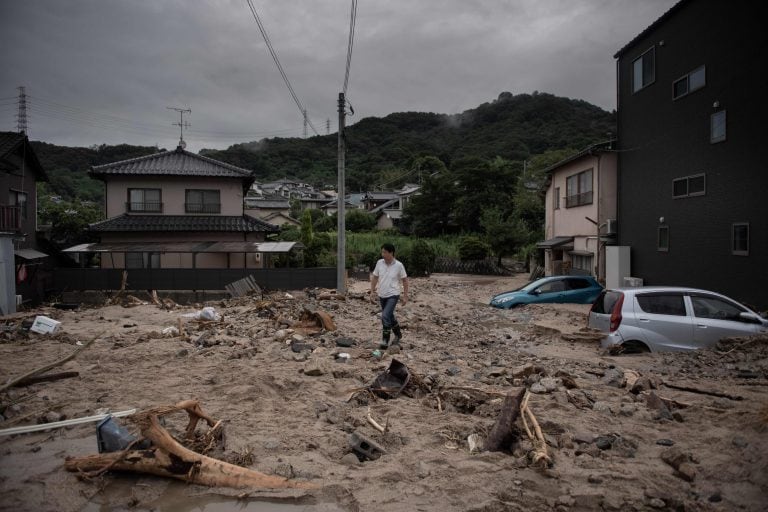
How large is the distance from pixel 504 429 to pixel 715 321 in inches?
225

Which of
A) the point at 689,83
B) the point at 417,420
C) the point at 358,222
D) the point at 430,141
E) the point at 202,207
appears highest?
the point at 430,141

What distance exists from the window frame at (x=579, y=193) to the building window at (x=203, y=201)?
18.5m

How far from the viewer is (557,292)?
14.2 metres

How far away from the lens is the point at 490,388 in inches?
213

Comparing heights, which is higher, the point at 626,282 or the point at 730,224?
the point at 730,224

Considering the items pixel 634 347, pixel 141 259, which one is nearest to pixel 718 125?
pixel 634 347

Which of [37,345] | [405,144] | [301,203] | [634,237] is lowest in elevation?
[37,345]

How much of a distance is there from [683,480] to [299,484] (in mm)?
2813

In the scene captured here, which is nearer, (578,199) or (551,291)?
(551,291)

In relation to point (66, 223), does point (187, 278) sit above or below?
below

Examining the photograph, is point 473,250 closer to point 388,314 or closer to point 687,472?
point 388,314

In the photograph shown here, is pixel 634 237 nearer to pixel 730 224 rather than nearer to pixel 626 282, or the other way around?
pixel 626 282

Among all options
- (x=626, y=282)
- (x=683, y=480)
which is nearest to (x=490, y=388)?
(x=683, y=480)

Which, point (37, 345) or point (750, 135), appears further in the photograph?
point (750, 135)
